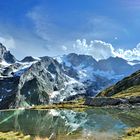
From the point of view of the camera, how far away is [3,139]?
47.5 metres

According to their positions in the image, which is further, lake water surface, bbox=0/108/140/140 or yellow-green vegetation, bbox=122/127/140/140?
lake water surface, bbox=0/108/140/140

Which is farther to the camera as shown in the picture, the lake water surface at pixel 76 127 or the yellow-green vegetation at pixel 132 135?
the lake water surface at pixel 76 127

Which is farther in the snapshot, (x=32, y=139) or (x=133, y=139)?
(x=32, y=139)

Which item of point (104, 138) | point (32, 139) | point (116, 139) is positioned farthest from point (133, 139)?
point (32, 139)

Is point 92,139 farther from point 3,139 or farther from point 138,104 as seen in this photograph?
point 138,104

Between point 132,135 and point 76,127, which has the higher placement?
point 76,127

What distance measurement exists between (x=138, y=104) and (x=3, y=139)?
158753 mm

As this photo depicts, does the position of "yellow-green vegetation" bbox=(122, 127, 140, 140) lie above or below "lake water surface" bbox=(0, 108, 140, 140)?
below

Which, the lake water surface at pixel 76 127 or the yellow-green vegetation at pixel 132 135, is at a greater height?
the lake water surface at pixel 76 127

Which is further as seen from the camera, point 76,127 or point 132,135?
point 76,127

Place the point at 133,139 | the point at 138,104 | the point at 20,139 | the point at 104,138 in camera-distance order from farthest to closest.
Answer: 1. the point at 138,104
2. the point at 104,138
3. the point at 20,139
4. the point at 133,139

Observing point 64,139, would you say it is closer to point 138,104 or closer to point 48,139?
point 48,139

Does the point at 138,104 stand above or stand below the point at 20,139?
above

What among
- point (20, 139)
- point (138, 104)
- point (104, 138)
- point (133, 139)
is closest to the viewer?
point (133, 139)
